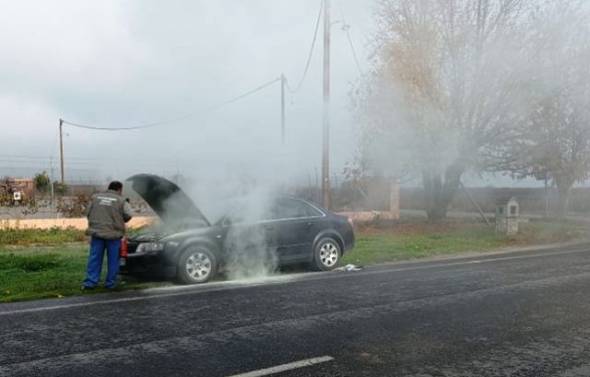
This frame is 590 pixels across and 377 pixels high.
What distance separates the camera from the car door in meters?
9.83

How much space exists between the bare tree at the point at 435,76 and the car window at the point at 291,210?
2.54 metres

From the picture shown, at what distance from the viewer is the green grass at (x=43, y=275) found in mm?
8180

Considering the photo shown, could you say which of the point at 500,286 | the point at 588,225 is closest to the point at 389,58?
the point at 500,286

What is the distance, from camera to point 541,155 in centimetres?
1819

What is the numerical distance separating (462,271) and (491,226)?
35.6ft

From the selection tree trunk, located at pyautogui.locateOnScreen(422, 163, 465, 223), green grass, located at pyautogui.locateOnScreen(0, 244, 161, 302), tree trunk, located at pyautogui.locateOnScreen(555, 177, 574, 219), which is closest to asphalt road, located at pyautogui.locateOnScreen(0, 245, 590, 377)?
green grass, located at pyautogui.locateOnScreen(0, 244, 161, 302)

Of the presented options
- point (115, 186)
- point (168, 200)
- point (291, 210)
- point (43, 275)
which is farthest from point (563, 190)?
point (43, 275)

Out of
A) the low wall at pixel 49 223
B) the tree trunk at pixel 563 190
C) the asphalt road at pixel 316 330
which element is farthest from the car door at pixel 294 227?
the tree trunk at pixel 563 190

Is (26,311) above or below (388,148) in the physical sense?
below

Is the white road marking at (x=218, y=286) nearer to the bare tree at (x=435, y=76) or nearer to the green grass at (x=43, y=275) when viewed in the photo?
the green grass at (x=43, y=275)

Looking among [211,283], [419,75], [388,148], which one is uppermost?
[419,75]

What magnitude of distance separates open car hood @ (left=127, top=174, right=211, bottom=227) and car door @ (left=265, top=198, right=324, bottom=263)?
4.19 ft

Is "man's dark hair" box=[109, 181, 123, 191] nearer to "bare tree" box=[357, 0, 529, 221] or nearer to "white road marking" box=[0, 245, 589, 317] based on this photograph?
"white road marking" box=[0, 245, 589, 317]

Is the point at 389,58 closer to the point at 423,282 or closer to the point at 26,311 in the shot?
the point at 423,282
